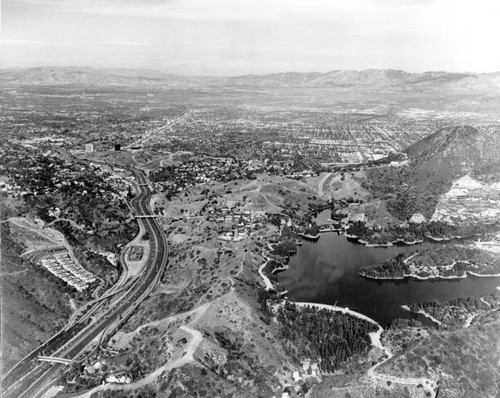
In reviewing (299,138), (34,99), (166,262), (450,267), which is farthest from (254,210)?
(34,99)

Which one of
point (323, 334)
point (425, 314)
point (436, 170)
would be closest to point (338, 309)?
point (323, 334)

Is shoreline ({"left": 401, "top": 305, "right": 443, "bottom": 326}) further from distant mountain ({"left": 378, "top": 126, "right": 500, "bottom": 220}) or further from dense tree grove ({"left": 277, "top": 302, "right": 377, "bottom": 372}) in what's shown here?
distant mountain ({"left": 378, "top": 126, "right": 500, "bottom": 220})

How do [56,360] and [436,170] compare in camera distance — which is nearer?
[56,360]

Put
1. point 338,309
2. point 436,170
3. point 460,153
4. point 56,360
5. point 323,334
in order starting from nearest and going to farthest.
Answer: point 56,360, point 323,334, point 338,309, point 436,170, point 460,153

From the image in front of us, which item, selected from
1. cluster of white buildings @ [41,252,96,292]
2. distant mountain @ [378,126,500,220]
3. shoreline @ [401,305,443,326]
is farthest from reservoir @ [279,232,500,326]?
cluster of white buildings @ [41,252,96,292]

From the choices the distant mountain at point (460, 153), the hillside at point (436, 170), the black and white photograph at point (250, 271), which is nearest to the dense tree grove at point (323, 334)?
the black and white photograph at point (250, 271)

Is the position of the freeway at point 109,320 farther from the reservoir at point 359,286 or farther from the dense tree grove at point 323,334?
the dense tree grove at point 323,334

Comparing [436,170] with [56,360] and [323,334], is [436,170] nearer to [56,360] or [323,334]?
[323,334]
